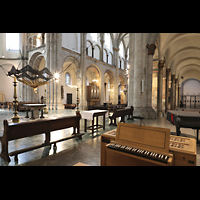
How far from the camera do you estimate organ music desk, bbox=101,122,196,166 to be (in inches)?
74.4

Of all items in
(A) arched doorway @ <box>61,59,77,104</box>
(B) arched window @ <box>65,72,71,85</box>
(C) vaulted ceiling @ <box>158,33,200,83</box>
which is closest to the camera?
(C) vaulted ceiling @ <box>158,33,200,83</box>

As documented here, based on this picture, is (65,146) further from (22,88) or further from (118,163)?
(22,88)

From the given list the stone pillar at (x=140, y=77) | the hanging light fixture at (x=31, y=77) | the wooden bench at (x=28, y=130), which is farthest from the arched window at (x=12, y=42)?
the wooden bench at (x=28, y=130)

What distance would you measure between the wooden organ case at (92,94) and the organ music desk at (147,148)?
16.4 m

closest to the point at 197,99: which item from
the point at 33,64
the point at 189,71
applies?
the point at 189,71

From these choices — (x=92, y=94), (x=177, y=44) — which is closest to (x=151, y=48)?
(x=177, y=44)

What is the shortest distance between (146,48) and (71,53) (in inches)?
355

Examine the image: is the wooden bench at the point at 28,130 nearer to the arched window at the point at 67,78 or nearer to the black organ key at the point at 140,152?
the black organ key at the point at 140,152

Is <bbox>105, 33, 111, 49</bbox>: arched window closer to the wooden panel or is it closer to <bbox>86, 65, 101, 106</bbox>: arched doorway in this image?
<bbox>86, 65, 101, 106</bbox>: arched doorway

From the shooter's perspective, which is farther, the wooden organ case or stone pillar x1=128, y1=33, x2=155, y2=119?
the wooden organ case

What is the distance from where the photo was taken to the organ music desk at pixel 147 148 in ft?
6.20

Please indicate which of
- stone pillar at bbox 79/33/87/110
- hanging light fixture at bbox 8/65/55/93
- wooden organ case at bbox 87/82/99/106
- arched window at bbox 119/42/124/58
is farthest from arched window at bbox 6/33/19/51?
arched window at bbox 119/42/124/58

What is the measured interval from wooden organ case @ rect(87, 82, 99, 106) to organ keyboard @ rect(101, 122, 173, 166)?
16.3 metres

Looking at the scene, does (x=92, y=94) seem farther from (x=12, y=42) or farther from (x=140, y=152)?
(x=140, y=152)
